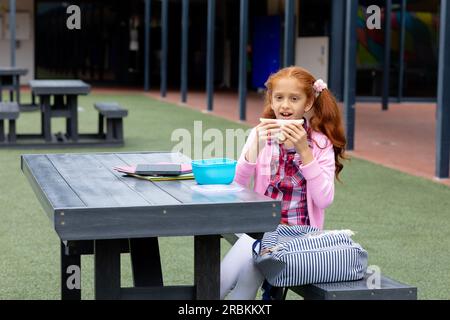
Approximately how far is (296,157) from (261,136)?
26 cm

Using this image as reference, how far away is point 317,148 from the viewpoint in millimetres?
3914

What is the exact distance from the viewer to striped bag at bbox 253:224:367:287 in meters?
3.50

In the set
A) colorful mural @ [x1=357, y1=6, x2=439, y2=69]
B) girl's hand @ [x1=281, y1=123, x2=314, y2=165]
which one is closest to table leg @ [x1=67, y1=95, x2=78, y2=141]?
girl's hand @ [x1=281, y1=123, x2=314, y2=165]

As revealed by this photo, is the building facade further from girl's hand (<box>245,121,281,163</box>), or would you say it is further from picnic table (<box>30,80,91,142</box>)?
girl's hand (<box>245,121,281,163</box>)

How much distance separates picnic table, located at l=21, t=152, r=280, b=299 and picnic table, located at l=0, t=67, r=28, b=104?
485 inches

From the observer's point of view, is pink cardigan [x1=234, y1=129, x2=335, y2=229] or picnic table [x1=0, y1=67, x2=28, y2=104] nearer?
pink cardigan [x1=234, y1=129, x2=335, y2=229]

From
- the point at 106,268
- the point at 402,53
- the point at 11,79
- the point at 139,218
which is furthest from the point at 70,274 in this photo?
the point at 402,53

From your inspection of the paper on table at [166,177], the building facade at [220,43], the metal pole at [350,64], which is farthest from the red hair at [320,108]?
the building facade at [220,43]

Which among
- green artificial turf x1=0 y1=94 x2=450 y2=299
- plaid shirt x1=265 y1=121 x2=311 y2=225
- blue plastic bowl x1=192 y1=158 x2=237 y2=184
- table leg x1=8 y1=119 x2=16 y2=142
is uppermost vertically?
blue plastic bowl x1=192 y1=158 x2=237 y2=184

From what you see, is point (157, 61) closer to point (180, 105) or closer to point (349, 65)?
point (180, 105)

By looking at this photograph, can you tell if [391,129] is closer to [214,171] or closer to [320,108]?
[320,108]

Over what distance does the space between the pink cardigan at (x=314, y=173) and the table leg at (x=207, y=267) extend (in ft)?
1.60

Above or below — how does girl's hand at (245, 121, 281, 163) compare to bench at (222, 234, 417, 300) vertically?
above

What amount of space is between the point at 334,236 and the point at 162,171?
2.31 ft
